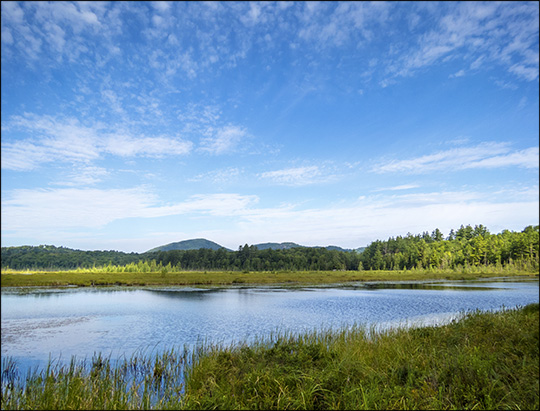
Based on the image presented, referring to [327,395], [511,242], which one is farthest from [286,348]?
[511,242]

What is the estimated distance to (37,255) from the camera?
6512 cm

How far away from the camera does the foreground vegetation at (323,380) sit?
870 cm

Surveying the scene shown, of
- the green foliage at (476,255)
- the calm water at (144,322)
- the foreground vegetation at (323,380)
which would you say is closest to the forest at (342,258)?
the green foliage at (476,255)

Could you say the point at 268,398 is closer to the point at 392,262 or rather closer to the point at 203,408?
the point at 203,408

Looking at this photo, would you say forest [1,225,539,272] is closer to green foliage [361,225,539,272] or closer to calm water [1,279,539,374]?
green foliage [361,225,539,272]

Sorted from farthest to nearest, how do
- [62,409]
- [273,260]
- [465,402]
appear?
[273,260]
[465,402]
[62,409]

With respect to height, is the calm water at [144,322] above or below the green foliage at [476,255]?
below

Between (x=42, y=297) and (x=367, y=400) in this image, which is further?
(x=42, y=297)

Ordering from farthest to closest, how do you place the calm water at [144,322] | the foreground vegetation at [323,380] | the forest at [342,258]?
the forest at [342,258] < the calm water at [144,322] < the foreground vegetation at [323,380]

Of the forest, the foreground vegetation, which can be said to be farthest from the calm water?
the forest

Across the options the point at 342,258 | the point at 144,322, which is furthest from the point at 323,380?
the point at 342,258

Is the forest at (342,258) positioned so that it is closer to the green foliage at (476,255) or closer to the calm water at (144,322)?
the green foliage at (476,255)

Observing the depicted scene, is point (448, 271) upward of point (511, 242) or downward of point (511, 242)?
downward

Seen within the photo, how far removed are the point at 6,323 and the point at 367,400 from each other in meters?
31.6
